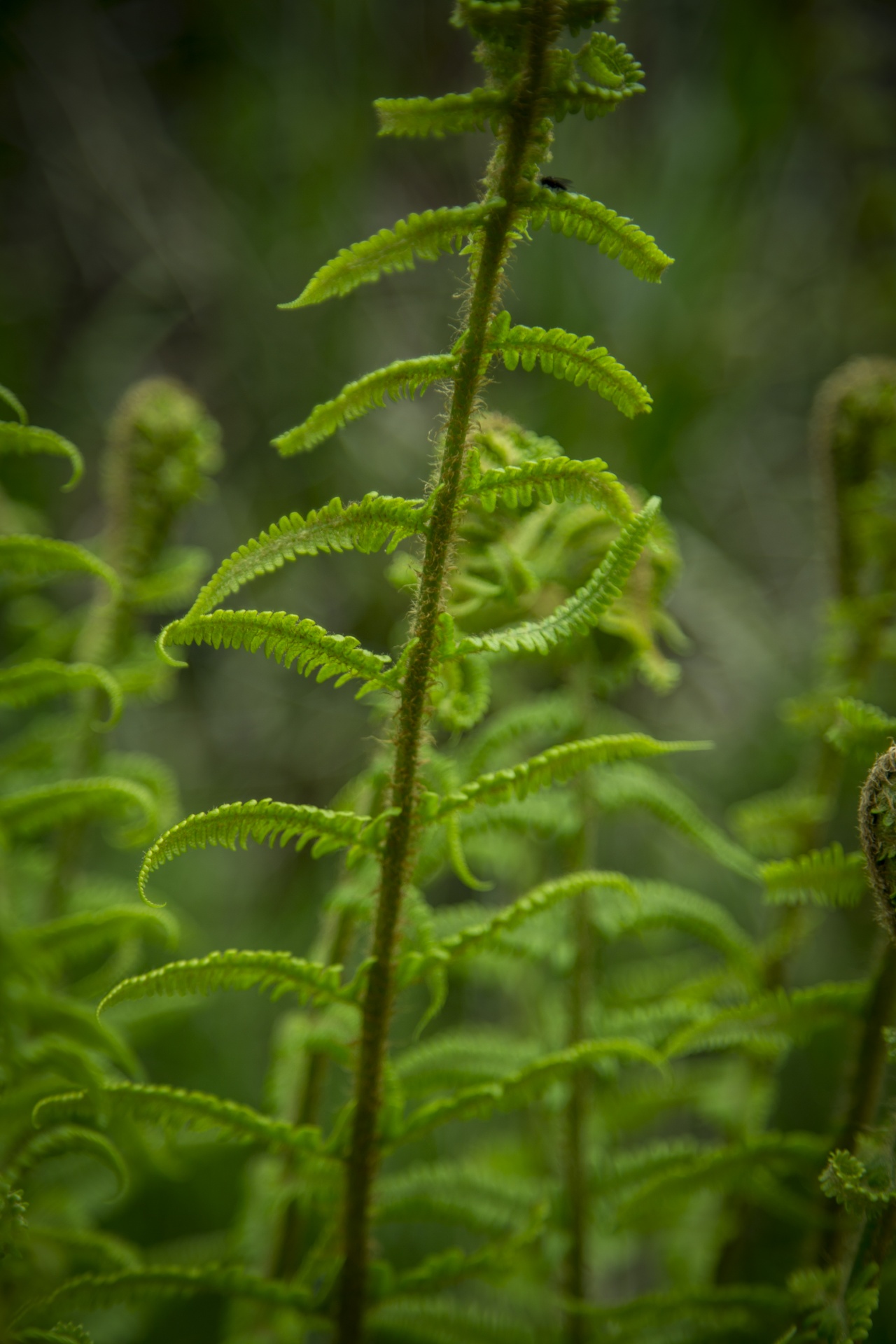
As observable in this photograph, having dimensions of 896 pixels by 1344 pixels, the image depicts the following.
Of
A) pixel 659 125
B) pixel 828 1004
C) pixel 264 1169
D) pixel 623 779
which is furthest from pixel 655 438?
pixel 264 1169

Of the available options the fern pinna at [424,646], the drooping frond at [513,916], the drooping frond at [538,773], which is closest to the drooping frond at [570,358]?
the fern pinna at [424,646]

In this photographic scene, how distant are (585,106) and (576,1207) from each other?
34.5 inches

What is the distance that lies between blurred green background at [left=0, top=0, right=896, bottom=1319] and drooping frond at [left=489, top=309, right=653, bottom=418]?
1.24 meters

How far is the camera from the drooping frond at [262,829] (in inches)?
20.9

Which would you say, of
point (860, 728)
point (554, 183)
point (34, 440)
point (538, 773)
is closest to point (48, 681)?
point (34, 440)

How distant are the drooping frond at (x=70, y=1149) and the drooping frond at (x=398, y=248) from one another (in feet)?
1.90

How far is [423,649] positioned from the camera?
543 mm

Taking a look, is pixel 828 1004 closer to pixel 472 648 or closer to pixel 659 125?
pixel 472 648

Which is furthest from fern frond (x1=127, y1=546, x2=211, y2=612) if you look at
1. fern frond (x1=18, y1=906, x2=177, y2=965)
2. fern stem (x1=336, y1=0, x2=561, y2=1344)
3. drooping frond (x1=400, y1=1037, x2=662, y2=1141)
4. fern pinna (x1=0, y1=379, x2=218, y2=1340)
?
drooping frond (x1=400, y1=1037, x2=662, y2=1141)

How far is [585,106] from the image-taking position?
1.62 ft

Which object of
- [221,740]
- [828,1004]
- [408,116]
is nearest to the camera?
[408,116]

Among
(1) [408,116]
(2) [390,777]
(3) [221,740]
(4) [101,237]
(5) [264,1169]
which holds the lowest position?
(5) [264,1169]

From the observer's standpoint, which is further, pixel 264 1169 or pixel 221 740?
pixel 221 740

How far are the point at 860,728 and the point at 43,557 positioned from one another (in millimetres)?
657
